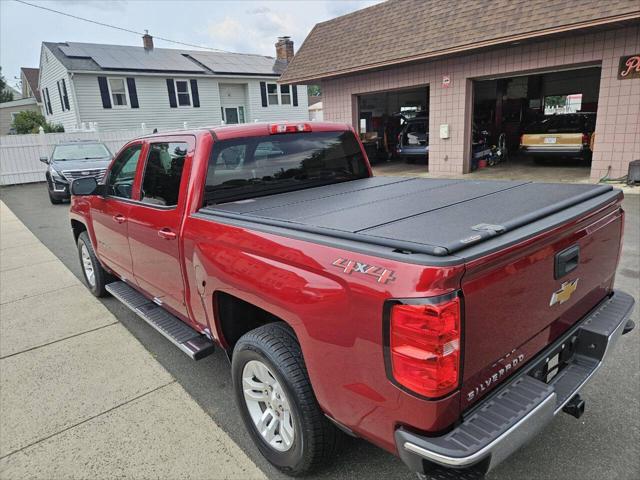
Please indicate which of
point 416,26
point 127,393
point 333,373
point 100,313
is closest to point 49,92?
point 416,26

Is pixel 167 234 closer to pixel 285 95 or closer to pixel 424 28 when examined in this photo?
pixel 424 28

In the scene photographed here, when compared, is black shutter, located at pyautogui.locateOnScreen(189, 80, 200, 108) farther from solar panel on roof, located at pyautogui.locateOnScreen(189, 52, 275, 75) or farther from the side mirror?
the side mirror

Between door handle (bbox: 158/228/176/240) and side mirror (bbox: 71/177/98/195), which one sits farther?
side mirror (bbox: 71/177/98/195)

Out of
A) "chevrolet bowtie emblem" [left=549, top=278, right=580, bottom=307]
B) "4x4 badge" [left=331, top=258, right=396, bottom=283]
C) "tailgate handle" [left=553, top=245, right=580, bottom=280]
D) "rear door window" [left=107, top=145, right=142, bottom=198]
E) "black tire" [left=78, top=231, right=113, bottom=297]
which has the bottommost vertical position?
"black tire" [left=78, top=231, right=113, bottom=297]

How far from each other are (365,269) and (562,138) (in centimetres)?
Result: 1418

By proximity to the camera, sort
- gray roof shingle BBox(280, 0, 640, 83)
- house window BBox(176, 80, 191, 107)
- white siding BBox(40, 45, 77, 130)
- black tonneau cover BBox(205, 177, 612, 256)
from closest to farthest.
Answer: black tonneau cover BBox(205, 177, 612, 256) → gray roof shingle BBox(280, 0, 640, 83) → white siding BBox(40, 45, 77, 130) → house window BBox(176, 80, 191, 107)

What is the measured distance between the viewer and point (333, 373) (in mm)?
1976

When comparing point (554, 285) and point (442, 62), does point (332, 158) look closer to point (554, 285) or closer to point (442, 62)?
point (554, 285)

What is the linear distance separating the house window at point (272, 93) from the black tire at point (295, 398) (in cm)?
2850

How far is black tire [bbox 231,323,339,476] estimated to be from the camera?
2.20 metres

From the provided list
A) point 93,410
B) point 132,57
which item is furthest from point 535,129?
point 132,57

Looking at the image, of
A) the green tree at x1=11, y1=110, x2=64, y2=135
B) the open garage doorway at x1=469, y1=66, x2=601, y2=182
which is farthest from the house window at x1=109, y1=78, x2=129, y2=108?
the open garage doorway at x1=469, y1=66, x2=601, y2=182

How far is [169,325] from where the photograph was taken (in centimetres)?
348

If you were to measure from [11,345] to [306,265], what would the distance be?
3.73m
